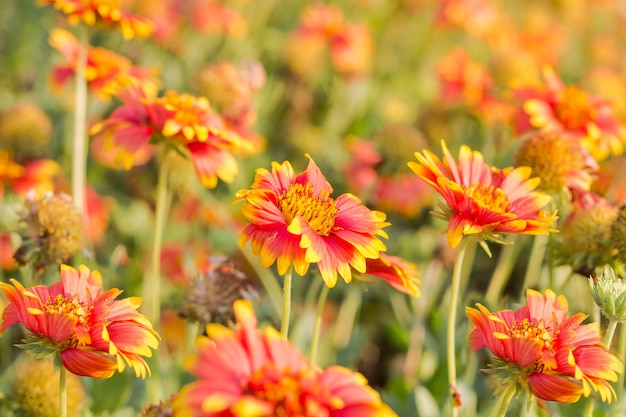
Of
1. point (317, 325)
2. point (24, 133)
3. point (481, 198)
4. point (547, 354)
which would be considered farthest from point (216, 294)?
point (24, 133)

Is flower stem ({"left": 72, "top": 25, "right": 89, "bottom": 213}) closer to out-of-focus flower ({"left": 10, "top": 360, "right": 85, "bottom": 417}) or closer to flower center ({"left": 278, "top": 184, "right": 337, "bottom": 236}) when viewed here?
out-of-focus flower ({"left": 10, "top": 360, "right": 85, "bottom": 417})

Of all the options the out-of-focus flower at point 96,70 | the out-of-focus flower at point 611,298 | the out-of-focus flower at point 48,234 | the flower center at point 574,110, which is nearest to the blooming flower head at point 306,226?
the out-of-focus flower at point 611,298

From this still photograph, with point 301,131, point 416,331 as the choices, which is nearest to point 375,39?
point 301,131

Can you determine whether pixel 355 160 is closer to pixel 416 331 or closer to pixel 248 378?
pixel 416 331

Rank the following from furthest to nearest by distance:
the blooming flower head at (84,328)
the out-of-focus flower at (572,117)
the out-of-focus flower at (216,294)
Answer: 1. the out-of-focus flower at (572,117)
2. the out-of-focus flower at (216,294)
3. the blooming flower head at (84,328)

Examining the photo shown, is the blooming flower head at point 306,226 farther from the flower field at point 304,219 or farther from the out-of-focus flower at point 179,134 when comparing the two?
the out-of-focus flower at point 179,134

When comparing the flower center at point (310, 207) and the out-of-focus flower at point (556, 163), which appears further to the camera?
the out-of-focus flower at point (556, 163)
